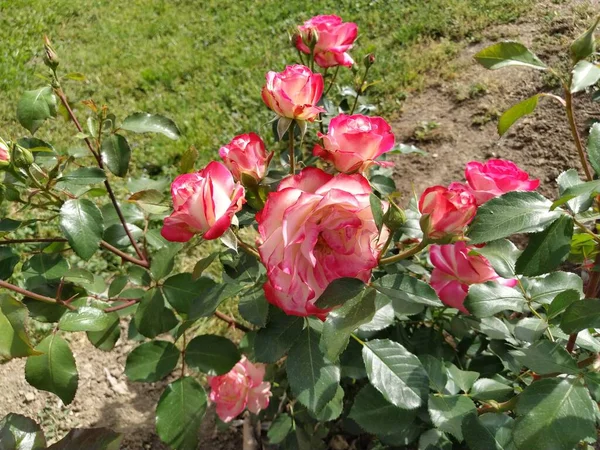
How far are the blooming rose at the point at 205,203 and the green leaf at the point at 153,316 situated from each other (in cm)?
38

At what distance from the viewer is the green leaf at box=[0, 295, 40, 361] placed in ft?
2.39

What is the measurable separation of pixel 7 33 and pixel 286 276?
437cm

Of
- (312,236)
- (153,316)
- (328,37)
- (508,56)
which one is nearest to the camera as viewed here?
(312,236)

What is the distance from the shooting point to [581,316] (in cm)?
71

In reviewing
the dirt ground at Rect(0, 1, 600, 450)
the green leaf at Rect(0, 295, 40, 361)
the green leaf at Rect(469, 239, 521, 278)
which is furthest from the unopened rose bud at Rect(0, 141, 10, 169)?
the dirt ground at Rect(0, 1, 600, 450)

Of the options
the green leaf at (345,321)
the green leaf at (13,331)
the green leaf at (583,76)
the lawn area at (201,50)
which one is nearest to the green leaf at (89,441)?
the green leaf at (13,331)

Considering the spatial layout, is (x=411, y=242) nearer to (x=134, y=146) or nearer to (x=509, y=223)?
(x=509, y=223)

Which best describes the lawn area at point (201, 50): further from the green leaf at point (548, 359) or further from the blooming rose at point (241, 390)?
the green leaf at point (548, 359)

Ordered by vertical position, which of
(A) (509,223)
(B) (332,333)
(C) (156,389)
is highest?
(A) (509,223)

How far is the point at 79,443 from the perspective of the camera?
0.77 m

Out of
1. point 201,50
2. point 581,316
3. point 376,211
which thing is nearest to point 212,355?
point 376,211

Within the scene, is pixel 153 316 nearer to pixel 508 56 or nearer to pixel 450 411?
pixel 450 411

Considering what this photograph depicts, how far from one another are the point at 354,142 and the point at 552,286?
483mm

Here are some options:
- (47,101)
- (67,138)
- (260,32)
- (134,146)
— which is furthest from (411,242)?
(260,32)
